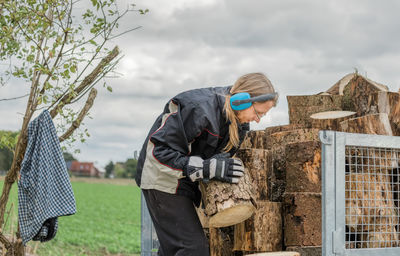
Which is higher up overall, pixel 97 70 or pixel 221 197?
pixel 97 70

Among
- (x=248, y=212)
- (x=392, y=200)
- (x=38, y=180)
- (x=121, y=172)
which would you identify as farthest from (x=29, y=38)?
(x=121, y=172)

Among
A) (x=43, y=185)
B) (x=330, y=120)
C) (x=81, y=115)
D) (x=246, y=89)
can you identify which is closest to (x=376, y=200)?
(x=330, y=120)

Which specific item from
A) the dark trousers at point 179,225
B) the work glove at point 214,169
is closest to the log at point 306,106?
the work glove at point 214,169

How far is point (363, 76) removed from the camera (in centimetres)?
453

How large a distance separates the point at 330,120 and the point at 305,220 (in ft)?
3.45

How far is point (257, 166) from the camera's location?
3967 millimetres

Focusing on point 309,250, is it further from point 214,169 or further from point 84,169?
point 84,169

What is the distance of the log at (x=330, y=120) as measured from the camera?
14.4 ft

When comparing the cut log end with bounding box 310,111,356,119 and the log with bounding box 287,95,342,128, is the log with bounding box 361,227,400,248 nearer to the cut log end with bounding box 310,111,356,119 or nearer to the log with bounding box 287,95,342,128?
the cut log end with bounding box 310,111,356,119

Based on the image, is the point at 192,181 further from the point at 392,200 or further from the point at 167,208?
the point at 392,200

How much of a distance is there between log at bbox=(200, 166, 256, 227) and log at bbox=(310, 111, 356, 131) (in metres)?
1.34

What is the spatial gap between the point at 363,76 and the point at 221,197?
6.85 ft

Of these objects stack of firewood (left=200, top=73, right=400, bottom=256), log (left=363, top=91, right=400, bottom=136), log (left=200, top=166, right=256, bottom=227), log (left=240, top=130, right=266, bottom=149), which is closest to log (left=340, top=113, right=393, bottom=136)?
stack of firewood (left=200, top=73, right=400, bottom=256)

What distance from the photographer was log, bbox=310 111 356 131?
438cm
